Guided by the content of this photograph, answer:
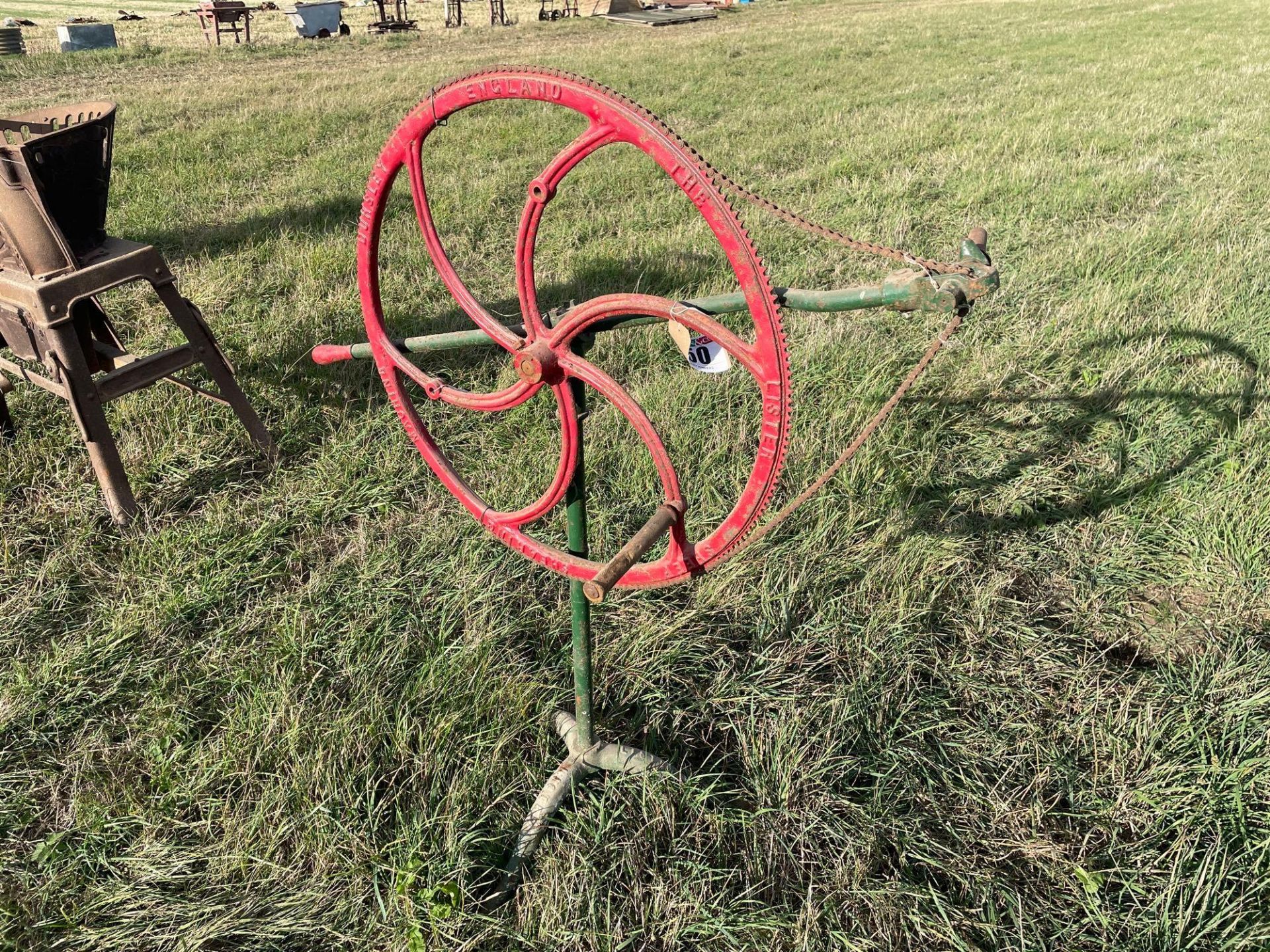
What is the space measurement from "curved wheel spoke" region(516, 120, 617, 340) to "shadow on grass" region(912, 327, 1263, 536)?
1.82 m

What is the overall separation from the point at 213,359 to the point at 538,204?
2235 mm

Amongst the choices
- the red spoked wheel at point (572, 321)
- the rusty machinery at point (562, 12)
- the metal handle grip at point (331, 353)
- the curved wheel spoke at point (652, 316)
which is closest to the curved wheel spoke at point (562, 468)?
the red spoked wheel at point (572, 321)

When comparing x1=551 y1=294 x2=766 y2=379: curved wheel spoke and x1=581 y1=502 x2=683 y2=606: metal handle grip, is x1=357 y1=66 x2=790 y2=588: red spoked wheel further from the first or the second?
x1=581 y1=502 x2=683 y2=606: metal handle grip

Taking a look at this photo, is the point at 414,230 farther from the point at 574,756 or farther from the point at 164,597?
the point at 574,756

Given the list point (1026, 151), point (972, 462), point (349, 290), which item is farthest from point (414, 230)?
point (1026, 151)

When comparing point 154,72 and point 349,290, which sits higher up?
point 154,72

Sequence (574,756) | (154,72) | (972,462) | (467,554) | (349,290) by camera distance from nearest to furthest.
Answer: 1. (574,756)
2. (467,554)
3. (972,462)
4. (349,290)
5. (154,72)

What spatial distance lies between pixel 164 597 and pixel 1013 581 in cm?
274

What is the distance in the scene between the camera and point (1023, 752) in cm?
215

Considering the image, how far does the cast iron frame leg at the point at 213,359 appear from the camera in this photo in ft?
9.77

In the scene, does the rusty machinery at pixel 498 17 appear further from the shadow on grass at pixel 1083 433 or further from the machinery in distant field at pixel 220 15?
the shadow on grass at pixel 1083 433

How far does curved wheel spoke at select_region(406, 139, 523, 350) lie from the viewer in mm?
1504

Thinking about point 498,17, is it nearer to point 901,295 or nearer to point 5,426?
point 5,426

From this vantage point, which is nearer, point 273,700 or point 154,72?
point 273,700
